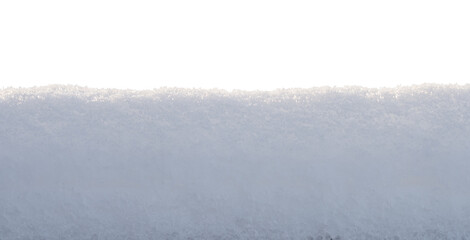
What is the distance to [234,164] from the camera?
749cm

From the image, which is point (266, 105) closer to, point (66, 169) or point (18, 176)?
point (66, 169)

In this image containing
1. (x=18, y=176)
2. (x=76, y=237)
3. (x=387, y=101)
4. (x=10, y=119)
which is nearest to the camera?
(x=76, y=237)

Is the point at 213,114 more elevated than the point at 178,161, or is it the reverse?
the point at 213,114

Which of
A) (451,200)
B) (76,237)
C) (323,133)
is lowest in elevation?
(76,237)

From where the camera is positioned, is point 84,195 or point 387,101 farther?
point 387,101

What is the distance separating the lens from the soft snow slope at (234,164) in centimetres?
692

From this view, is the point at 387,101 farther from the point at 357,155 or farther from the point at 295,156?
the point at 295,156

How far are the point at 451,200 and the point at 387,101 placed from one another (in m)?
1.71

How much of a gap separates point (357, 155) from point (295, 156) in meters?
0.79

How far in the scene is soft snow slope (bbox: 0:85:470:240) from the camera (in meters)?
6.92

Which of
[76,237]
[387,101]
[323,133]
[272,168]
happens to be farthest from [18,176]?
[387,101]

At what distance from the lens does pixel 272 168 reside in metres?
7.49

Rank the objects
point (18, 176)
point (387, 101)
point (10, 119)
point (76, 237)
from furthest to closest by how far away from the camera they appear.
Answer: point (387, 101) → point (10, 119) → point (18, 176) → point (76, 237)

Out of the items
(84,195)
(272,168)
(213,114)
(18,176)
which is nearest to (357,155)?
(272,168)
